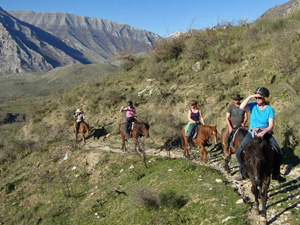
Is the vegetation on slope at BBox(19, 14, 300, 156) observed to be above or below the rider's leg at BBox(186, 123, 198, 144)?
above

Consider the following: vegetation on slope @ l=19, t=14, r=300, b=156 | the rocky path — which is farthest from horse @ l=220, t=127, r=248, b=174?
vegetation on slope @ l=19, t=14, r=300, b=156

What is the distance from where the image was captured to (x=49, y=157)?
14.9 meters

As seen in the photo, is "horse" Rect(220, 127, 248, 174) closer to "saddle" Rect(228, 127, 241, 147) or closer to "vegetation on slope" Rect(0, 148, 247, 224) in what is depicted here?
"saddle" Rect(228, 127, 241, 147)

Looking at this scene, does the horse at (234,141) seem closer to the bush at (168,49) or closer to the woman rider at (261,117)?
the woman rider at (261,117)

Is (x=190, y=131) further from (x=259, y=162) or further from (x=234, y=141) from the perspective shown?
(x=259, y=162)

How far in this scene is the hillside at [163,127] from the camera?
22.8 ft

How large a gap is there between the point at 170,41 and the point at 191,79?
743 cm

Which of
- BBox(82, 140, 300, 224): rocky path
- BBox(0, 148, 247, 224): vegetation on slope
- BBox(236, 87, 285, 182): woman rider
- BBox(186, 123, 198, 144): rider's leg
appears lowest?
BBox(0, 148, 247, 224): vegetation on slope

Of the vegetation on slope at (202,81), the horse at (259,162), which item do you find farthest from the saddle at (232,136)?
the vegetation on slope at (202,81)

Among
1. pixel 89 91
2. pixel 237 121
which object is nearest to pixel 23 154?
pixel 89 91

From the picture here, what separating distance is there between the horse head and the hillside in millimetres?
1073

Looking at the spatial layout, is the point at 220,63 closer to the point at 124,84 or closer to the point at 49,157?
the point at 124,84

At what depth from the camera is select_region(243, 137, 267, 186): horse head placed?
4691 millimetres

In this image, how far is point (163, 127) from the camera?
1488cm
